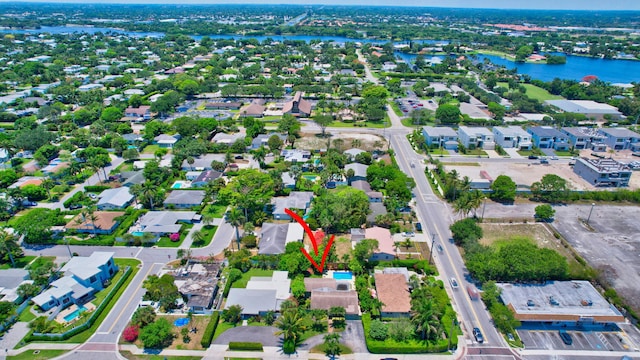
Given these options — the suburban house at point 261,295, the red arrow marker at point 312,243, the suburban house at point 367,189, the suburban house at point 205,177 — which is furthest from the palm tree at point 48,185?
the suburban house at point 367,189

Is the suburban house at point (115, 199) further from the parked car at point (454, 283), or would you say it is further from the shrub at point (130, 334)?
the parked car at point (454, 283)

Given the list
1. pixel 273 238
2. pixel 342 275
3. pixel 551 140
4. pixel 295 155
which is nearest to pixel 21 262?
pixel 273 238

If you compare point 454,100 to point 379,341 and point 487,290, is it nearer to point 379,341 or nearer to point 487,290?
point 487,290

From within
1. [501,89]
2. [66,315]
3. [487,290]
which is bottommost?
[66,315]

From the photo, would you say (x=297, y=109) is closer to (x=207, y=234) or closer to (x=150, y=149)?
(x=150, y=149)

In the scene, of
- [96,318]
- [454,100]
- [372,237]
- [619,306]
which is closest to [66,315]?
[96,318]

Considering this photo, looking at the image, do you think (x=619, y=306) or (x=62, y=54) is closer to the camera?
(x=619, y=306)
